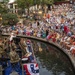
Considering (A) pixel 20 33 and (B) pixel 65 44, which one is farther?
(A) pixel 20 33

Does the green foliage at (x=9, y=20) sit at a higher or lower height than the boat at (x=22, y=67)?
lower

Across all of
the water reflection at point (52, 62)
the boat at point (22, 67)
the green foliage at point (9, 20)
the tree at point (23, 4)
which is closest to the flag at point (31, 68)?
the boat at point (22, 67)

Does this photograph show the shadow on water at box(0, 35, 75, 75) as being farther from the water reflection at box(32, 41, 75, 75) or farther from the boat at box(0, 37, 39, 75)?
the boat at box(0, 37, 39, 75)

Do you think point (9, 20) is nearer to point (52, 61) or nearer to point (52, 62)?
point (52, 61)

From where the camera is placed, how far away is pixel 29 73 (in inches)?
612

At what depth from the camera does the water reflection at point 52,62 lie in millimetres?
18656

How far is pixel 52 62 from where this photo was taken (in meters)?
21.3

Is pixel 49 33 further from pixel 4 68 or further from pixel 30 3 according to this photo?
pixel 30 3

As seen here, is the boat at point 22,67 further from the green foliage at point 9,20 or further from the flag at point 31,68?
the green foliage at point 9,20

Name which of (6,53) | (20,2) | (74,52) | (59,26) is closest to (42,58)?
(74,52)

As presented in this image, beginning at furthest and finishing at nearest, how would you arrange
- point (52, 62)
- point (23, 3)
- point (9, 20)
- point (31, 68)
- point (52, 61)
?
point (23, 3) < point (9, 20) < point (52, 61) < point (52, 62) < point (31, 68)

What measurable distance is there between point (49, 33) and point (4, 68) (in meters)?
13.2

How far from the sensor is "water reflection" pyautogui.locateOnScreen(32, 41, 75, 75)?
18656 millimetres

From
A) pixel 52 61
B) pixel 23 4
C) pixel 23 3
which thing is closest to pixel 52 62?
pixel 52 61
